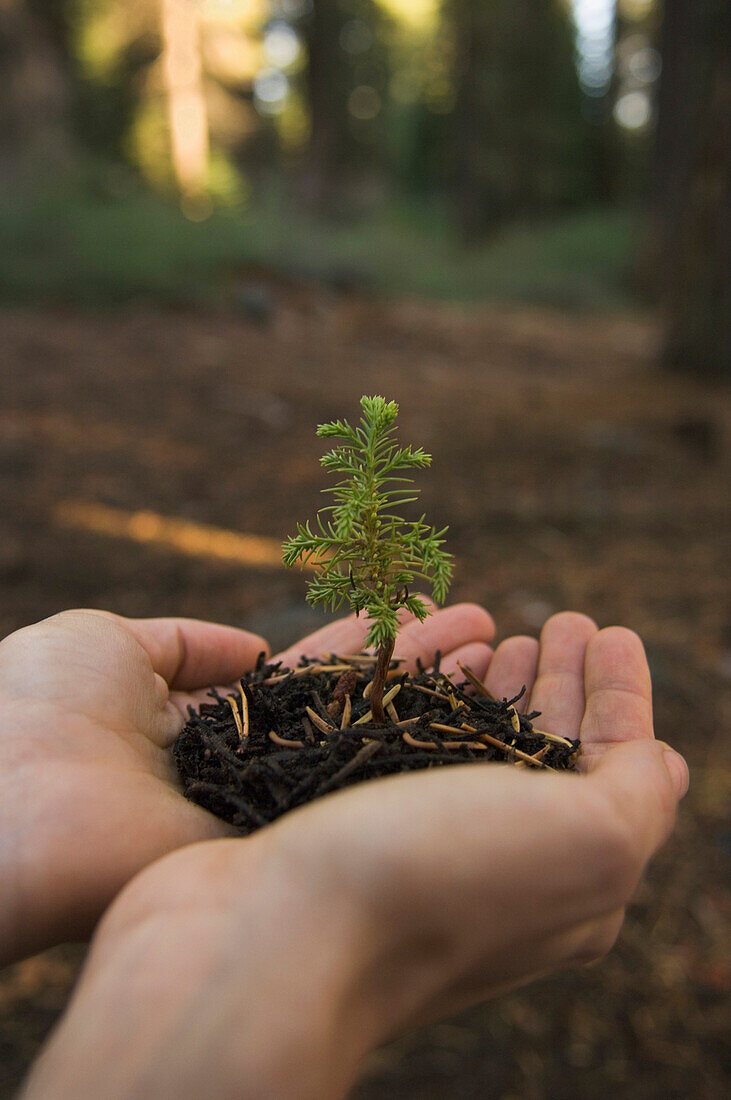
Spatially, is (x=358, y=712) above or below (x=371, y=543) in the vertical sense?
below

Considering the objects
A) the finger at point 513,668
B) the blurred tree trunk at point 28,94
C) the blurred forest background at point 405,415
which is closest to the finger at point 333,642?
the finger at point 513,668

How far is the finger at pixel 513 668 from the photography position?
237 cm

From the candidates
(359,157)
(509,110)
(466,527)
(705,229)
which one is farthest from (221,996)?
(359,157)

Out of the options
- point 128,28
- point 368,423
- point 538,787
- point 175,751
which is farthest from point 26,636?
point 128,28

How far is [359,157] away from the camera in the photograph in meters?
36.2

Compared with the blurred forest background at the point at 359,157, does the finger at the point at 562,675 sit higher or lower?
lower

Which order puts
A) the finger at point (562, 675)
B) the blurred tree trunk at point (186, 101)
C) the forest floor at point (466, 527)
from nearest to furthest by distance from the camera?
the finger at point (562, 675) < the forest floor at point (466, 527) < the blurred tree trunk at point (186, 101)

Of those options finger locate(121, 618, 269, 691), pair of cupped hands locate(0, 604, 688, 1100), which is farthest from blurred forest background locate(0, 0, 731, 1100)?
pair of cupped hands locate(0, 604, 688, 1100)

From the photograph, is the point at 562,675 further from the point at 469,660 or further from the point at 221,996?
the point at 221,996

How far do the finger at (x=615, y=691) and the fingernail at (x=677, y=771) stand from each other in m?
0.10

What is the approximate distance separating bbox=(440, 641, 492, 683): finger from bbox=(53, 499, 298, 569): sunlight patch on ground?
2.26m

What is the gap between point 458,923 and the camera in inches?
53.5

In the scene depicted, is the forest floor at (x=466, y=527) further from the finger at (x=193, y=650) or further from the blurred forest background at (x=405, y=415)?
the finger at (x=193, y=650)

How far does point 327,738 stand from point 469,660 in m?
0.75
